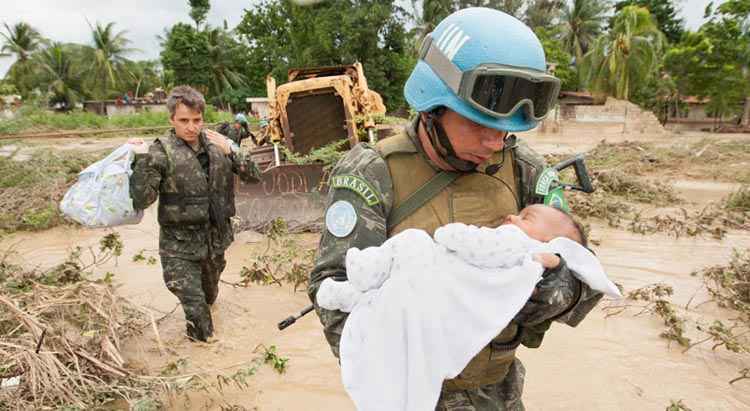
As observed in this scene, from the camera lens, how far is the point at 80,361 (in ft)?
9.41

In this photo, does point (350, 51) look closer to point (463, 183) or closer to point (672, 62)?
point (672, 62)

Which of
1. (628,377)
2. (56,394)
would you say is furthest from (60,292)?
(628,377)

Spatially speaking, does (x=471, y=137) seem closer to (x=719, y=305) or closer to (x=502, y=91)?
(x=502, y=91)

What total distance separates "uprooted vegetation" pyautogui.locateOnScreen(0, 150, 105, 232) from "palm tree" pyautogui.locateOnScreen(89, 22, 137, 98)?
31570 mm

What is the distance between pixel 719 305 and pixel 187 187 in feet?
16.0

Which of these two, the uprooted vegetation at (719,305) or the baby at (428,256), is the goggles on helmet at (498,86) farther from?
the uprooted vegetation at (719,305)

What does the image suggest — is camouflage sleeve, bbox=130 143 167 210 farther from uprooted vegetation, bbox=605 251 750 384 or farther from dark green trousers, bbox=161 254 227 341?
uprooted vegetation, bbox=605 251 750 384

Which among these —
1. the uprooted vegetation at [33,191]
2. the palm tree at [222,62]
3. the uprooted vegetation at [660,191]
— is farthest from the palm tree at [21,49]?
the uprooted vegetation at [660,191]

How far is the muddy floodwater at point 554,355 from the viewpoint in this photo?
10.7 feet

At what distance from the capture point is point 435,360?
1.12 metres

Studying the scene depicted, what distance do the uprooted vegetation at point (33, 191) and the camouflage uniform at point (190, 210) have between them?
558cm

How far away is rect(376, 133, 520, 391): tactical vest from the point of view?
4.47 feet

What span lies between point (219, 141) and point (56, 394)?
1.95m

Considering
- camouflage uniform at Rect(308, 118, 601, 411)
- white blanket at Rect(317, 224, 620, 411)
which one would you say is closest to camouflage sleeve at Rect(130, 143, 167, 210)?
camouflage uniform at Rect(308, 118, 601, 411)
